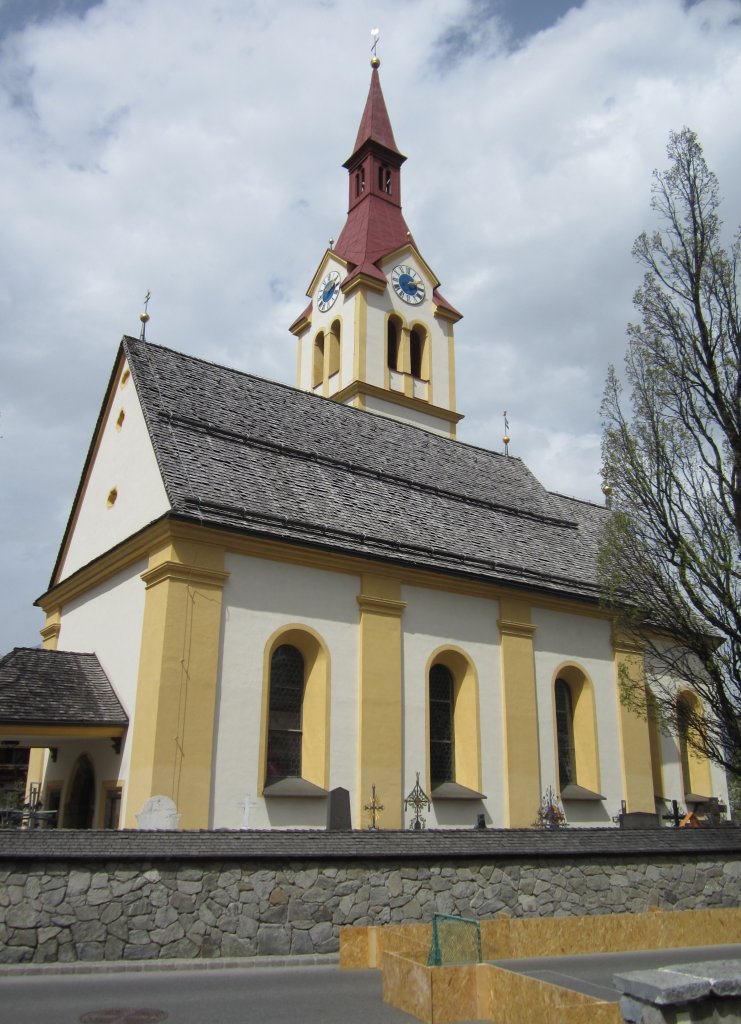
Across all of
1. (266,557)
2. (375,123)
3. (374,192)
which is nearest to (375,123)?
(375,123)

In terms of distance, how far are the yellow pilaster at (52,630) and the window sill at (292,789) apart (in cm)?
789

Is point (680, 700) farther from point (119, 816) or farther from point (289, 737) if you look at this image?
point (119, 816)

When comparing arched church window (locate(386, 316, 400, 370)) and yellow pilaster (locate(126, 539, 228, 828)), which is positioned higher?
arched church window (locate(386, 316, 400, 370))

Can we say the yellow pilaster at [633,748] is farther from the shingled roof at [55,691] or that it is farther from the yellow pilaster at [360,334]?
the yellow pilaster at [360,334]

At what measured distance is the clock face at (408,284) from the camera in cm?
3766

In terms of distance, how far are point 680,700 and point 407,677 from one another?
6035 mm

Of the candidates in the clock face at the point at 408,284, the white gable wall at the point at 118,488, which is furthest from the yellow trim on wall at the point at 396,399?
the white gable wall at the point at 118,488

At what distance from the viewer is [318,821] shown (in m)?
17.1

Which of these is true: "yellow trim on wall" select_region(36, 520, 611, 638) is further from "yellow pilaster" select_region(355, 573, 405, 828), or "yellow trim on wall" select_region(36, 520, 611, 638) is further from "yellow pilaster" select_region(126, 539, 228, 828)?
"yellow pilaster" select_region(355, 573, 405, 828)

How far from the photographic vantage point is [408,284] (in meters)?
38.1

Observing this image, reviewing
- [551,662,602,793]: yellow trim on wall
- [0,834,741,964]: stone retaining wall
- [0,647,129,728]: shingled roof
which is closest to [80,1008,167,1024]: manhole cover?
[0,834,741,964]: stone retaining wall

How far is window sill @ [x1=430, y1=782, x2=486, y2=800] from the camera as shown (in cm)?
1870

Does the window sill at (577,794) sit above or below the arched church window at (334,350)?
below

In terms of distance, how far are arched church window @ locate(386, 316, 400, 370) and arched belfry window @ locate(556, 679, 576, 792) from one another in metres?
17.1
